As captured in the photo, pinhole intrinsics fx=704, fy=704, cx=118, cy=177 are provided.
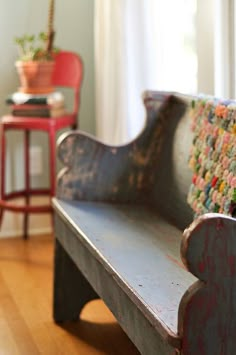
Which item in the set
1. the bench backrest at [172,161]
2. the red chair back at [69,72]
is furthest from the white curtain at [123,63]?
the bench backrest at [172,161]

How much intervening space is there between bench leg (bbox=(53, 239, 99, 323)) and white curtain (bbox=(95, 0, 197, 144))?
2.58ft

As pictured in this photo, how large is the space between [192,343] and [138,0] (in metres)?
1.89

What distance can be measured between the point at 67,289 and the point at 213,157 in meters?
0.81

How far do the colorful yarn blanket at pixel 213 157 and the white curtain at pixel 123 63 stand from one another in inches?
32.4

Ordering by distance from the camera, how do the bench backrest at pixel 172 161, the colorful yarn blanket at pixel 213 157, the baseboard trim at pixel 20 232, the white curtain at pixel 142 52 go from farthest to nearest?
the baseboard trim at pixel 20 232 → the white curtain at pixel 142 52 → the bench backrest at pixel 172 161 → the colorful yarn blanket at pixel 213 157

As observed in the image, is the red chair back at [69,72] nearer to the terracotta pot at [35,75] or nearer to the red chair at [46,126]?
the red chair at [46,126]

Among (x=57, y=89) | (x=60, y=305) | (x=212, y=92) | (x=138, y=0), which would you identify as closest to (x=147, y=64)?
(x=138, y=0)

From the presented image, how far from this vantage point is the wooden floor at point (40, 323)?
2287mm

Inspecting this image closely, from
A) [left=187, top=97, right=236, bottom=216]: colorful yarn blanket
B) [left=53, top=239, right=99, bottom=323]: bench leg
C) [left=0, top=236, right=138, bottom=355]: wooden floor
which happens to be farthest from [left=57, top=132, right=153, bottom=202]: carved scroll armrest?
[left=0, top=236, right=138, bottom=355]: wooden floor

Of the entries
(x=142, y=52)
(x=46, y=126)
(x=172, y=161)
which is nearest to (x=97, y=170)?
(x=172, y=161)

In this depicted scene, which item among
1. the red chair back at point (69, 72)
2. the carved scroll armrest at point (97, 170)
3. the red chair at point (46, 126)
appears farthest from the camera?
the red chair back at point (69, 72)

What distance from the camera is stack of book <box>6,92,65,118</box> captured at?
329cm

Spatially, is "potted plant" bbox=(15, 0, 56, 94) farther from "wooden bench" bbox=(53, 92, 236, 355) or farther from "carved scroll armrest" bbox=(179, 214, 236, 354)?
"carved scroll armrest" bbox=(179, 214, 236, 354)

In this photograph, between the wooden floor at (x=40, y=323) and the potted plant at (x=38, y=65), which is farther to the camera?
the potted plant at (x=38, y=65)
